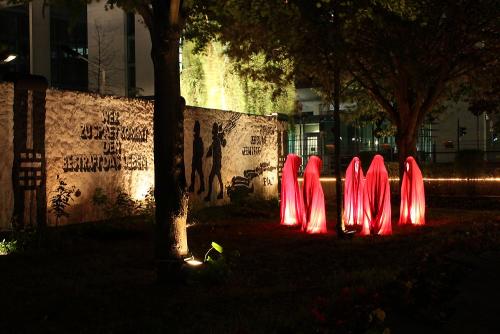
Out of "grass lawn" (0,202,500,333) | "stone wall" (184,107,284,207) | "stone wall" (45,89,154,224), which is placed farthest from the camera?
"stone wall" (184,107,284,207)

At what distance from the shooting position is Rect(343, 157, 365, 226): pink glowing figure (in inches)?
552

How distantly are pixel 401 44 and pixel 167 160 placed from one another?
11.3 metres

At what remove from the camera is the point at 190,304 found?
282 inches

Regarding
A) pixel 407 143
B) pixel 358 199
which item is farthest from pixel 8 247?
pixel 407 143

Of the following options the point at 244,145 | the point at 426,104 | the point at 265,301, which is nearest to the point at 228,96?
the point at 244,145

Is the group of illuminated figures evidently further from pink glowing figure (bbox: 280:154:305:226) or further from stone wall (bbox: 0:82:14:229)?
stone wall (bbox: 0:82:14:229)

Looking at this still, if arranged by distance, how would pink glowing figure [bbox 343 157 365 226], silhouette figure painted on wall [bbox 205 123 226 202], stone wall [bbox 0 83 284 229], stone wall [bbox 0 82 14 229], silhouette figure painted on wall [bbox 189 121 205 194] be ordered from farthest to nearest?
silhouette figure painted on wall [bbox 205 123 226 202] < silhouette figure painted on wall [bbox 189 121 205 194] < pink glowing figure [bbox 343 157 365 226] < stone wall [bbox 0 83 284 229] < stone wall [bbox 0 82 14 229]

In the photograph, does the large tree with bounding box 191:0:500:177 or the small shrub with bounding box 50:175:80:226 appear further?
the large tree with bounding box 191:0:500:177

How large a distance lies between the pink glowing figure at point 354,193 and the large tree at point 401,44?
7.50 feet

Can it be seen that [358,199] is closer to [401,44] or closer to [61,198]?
[401,44]

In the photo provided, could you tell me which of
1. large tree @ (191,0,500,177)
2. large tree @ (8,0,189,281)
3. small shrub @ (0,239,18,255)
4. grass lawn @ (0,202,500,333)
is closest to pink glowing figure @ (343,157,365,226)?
grass lawn @ (0,202,500,333)

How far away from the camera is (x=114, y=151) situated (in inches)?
572

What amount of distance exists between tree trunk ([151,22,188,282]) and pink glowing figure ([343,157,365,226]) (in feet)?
21.1

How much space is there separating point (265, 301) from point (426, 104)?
42.1 ft
